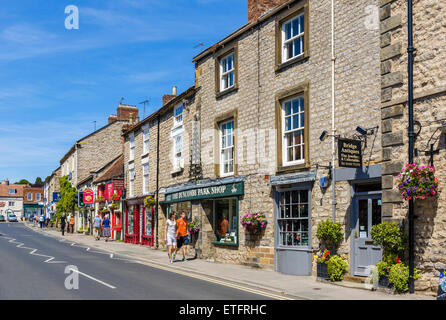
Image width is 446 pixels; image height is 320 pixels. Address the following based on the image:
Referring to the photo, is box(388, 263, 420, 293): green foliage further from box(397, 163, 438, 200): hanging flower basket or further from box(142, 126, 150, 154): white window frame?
box(142, 126, 150, 154): white window frame

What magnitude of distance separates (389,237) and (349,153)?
227 centimetres

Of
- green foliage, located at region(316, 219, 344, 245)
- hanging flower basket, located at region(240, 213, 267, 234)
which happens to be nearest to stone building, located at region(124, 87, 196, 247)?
hanging flower basket, located at region(240, 213, 267, 234)

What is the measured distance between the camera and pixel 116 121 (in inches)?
1850

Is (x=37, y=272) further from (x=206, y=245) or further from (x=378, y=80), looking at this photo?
(x=378, y=80)

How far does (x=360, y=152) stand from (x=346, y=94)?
172 centimetres

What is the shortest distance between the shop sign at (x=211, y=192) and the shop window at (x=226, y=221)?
49 cm

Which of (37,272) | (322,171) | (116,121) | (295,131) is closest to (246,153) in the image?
(295,131)

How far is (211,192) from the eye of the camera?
18.9m

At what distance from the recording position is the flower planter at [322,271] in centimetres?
1299

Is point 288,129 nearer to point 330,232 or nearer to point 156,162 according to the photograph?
point 330,232

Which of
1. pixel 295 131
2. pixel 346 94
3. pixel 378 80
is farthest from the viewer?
pixel 295 131

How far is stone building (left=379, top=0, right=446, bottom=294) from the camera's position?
34.0 ft

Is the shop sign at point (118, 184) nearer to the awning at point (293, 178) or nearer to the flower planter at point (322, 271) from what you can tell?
the awning at point (293, 178)

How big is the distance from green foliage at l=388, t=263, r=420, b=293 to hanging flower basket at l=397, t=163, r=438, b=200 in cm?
157
